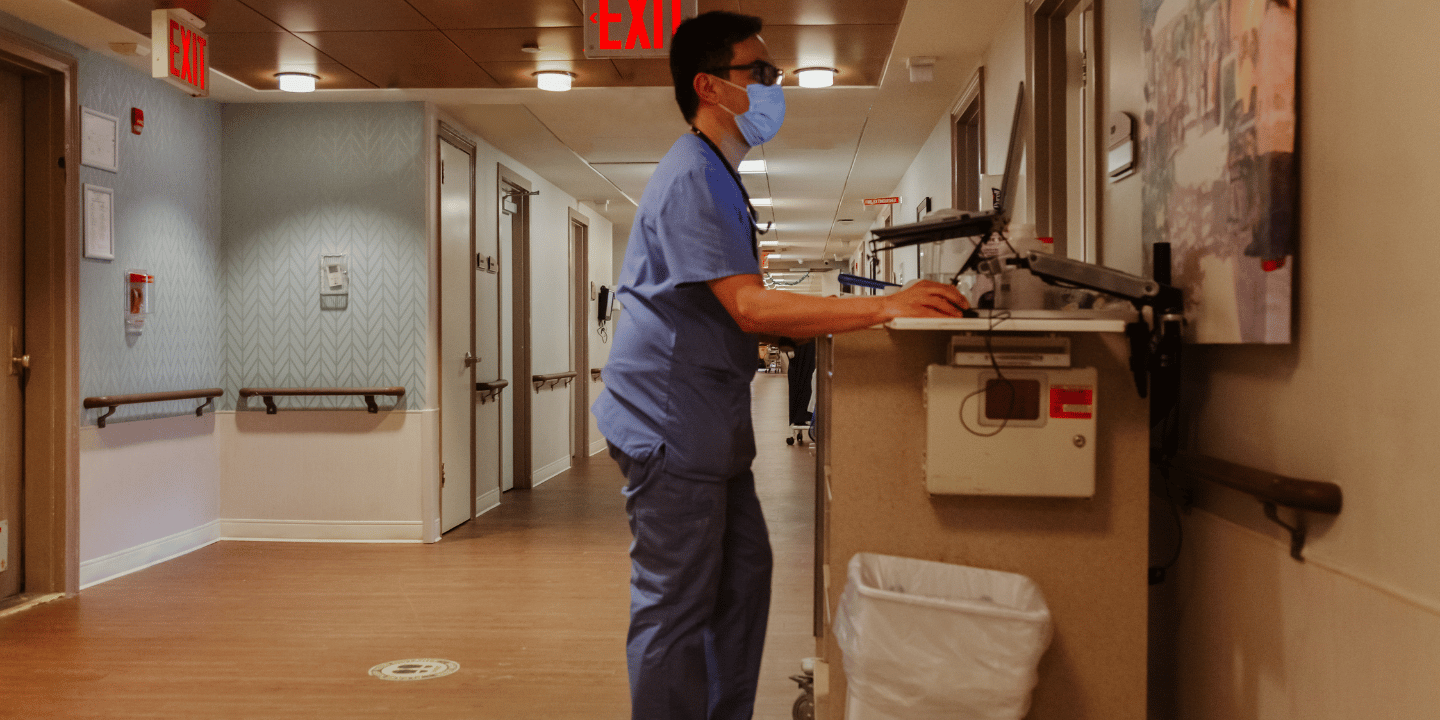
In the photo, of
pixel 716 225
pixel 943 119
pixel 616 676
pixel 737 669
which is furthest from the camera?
pixel 943 119

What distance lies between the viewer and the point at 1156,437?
216 centimetres

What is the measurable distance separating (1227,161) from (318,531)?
4.92 m

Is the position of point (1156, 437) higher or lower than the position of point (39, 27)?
lower

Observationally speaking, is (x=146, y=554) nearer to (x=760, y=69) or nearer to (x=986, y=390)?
(x=760, y=69)

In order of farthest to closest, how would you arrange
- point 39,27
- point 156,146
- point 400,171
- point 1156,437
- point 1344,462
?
point 400,171
point 156,146
point 39,27
point 1156,437
point 1344,462

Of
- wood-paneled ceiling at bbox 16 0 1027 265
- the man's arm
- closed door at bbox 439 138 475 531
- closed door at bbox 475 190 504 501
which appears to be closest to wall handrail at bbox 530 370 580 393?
closed door at bbox 475 190 504 501

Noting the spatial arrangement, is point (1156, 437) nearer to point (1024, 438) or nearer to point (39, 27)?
point (1024, 438)

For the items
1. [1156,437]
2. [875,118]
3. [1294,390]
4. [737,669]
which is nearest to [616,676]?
[737,669]

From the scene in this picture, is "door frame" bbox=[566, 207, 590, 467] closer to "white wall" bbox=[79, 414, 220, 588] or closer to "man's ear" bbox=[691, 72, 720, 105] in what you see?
"white wall" bbox=[79, 414, 220, 588]

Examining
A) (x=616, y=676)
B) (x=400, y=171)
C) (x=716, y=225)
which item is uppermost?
(x=400, y=171)

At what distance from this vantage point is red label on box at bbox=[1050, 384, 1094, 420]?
1.77 meters

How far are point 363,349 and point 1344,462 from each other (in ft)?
15.8

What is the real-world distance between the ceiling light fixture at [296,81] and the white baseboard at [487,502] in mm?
2594

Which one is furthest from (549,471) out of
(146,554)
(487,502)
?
(146,554)
